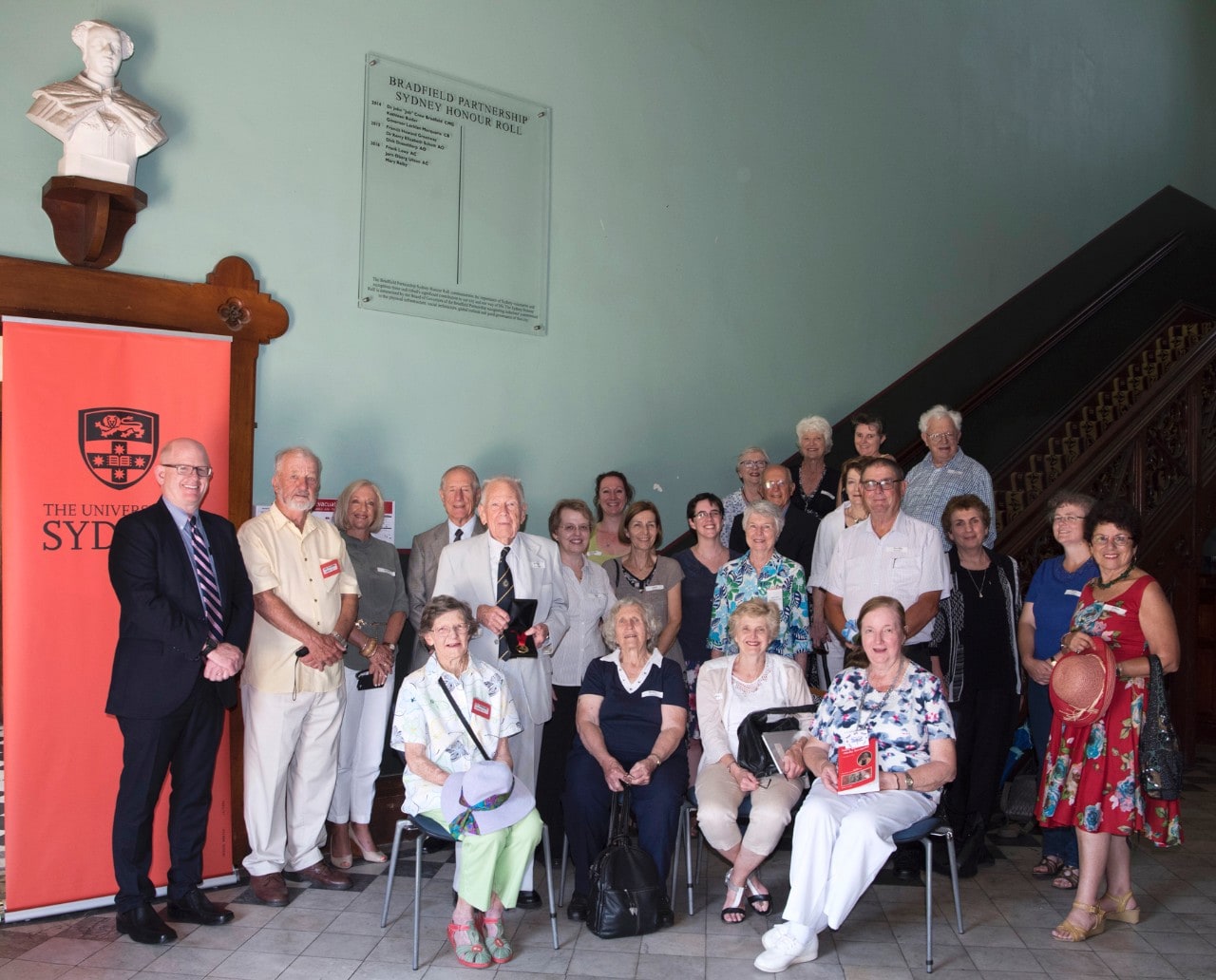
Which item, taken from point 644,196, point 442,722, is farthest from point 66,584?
point 644,196

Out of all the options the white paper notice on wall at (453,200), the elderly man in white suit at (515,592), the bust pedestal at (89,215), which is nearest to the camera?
the bust pedestal at (89,215)

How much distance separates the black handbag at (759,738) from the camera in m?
3.66

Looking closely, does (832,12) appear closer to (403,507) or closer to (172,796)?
(403,507)

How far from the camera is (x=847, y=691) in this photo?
355 centimetres

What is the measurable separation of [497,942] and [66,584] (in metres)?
1.93

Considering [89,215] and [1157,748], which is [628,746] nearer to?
[1157,748]

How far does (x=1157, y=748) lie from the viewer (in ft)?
11.3

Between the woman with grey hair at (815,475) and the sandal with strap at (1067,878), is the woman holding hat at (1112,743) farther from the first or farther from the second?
the woman with grey hair at (815,475)

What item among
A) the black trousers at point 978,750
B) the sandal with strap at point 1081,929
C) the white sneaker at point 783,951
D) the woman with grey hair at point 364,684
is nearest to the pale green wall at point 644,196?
the woman with grey hair at point 364,684

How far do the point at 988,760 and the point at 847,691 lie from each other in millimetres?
1087

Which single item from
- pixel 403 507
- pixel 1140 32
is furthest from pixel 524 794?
pixel 1140 32

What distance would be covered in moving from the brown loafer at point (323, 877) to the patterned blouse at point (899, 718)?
6.23 ft

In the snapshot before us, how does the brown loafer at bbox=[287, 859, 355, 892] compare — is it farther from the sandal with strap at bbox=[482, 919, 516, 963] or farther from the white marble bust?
the white marble bust

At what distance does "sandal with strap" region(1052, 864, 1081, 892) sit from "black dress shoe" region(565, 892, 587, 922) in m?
1.85
